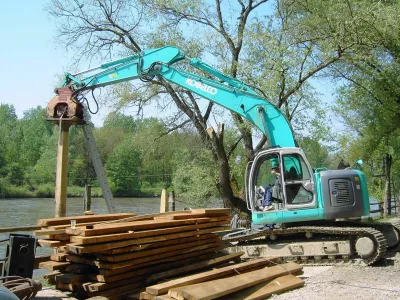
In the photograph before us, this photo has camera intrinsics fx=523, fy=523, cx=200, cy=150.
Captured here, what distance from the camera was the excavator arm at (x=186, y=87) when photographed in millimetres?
11484

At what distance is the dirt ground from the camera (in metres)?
Answer: 7.77

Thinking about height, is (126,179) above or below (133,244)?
above

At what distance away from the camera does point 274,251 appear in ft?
37.3

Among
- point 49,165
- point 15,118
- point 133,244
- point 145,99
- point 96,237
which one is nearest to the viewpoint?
point 96,237

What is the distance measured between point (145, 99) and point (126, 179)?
2872 cm

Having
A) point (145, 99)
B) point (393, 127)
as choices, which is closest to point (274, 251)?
point (145, 99)

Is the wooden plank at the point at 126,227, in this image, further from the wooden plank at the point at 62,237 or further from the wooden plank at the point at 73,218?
the wooden plank at the point at 73,218

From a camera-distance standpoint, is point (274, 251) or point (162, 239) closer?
point (162, 239)

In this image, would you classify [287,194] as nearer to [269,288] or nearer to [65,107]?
[269,288]

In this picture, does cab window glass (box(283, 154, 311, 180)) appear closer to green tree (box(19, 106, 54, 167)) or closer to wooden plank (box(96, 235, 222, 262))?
wooden plank (box(96, 235, 222, 262))

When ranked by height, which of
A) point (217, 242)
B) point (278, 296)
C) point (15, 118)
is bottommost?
point (278, 296)

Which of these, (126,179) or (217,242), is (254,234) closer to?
(217,242)

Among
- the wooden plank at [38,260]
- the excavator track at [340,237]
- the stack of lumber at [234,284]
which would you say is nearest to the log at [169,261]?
the stack of lumber at [234,284]

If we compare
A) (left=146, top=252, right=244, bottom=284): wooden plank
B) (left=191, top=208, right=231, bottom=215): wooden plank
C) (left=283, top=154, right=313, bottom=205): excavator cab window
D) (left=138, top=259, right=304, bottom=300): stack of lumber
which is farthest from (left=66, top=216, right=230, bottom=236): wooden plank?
(left=283, top=154, right=313, bottom=205): excavator cab window
